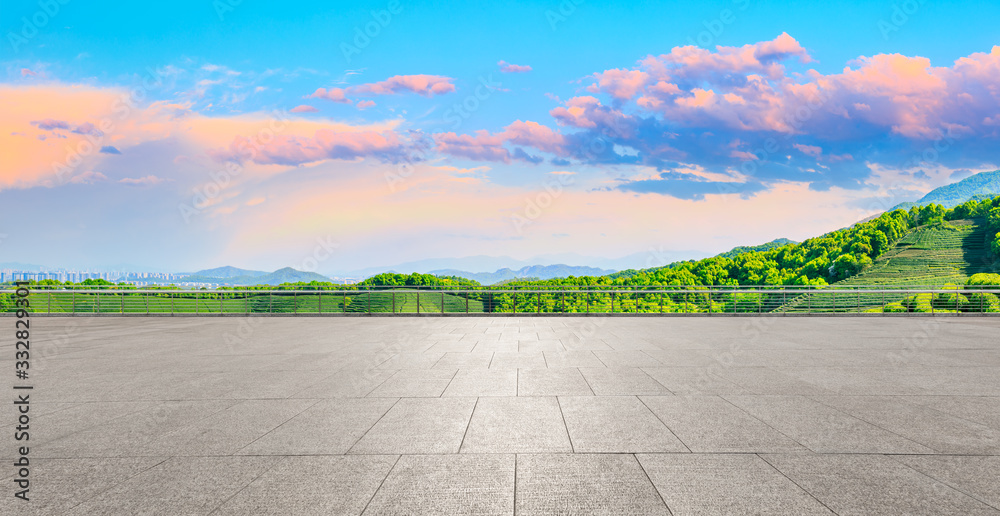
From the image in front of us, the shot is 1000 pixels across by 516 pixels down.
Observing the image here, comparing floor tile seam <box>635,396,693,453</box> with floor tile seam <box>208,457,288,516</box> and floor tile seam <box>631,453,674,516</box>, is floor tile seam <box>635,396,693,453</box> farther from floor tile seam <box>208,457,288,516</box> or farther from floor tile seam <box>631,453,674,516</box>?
floor tile seam <box>208,457,288,516</box>

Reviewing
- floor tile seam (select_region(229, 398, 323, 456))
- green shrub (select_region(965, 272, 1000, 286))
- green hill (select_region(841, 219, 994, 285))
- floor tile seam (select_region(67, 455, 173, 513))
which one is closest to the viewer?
floor tile seam (select_region(67, 455, 173, 513))

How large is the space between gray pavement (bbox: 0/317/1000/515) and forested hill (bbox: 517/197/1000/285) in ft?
238

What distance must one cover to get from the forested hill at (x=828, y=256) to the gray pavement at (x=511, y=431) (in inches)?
2850

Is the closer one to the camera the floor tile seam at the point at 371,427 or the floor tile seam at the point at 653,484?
the floor tile seam at the point at 653,484

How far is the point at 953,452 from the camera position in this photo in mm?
4656

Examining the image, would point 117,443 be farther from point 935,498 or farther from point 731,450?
point 935,498

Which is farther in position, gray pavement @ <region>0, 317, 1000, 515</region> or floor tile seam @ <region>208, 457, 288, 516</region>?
gray pavement @ <region>0, 317, 1000, 515</region>

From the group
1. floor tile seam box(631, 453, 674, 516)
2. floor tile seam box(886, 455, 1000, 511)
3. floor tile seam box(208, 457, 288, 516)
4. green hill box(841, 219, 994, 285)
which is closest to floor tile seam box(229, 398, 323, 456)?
floor tile seam box(208, 457, 288, 516)

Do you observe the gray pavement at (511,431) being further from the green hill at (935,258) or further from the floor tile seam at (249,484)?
the green hill at (935,258)

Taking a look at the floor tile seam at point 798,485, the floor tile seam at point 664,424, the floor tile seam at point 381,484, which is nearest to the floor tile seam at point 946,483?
the floor tile seam at point 798,485

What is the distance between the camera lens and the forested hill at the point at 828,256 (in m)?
111

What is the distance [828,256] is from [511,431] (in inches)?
6331

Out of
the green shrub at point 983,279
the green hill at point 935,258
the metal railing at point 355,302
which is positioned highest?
the green hill at point 935,258

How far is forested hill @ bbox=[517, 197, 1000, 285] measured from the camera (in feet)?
363
